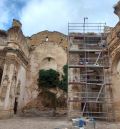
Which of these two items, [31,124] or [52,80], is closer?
[31,124]

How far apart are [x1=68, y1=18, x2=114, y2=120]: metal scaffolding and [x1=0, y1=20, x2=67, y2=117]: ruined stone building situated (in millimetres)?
5286

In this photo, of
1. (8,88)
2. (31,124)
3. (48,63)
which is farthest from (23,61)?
(31,124)

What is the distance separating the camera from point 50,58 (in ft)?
77.6

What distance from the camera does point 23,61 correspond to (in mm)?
20234

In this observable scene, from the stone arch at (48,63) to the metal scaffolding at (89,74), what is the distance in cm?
651

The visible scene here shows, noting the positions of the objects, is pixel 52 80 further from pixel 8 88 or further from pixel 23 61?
pixel 8 88

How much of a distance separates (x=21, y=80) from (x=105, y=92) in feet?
31.0

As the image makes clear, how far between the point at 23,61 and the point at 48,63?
421 cm

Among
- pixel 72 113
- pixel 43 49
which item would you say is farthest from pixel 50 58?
pixel 72 113

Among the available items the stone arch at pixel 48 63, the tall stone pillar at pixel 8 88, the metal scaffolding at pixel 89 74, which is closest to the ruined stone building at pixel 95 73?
the metal scaffolding at pixel 89 74

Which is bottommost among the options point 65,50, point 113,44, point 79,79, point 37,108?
point 37,108

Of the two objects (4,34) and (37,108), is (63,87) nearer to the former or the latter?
(37,108)

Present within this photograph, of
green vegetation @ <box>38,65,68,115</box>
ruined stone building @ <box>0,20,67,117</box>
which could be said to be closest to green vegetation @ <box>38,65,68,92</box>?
green vegetation @ <box>38,65,68,115</box>

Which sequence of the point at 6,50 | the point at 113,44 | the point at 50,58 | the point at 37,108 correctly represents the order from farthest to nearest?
1. the point at 50,58
2. the point at 37,108
3. the point at 6,50
4. the point at 113,44
